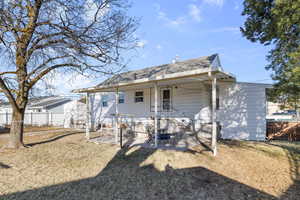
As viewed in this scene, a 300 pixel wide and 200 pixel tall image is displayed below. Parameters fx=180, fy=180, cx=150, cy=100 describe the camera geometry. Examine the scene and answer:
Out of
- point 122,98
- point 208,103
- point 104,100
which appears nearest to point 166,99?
point 208,103

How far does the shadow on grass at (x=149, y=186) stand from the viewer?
3.57 m

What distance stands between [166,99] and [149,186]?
6919mm

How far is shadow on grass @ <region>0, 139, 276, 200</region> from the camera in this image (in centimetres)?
357

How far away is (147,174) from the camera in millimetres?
4637

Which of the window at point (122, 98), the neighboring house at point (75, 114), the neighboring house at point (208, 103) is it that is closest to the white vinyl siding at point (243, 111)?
the neighboring house at point (208, 103)

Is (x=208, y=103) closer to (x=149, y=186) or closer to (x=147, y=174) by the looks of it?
(x=147, y=174)

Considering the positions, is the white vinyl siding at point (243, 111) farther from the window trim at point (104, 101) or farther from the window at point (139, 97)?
the window trim at point (104, 101)

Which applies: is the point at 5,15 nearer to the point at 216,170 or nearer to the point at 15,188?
the point at 15,188

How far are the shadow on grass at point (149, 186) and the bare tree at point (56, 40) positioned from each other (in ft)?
13.8

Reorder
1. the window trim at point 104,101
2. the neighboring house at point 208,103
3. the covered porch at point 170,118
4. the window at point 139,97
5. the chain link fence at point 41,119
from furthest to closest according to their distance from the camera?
the chain link fence at point 41,119 → the window trim at point 104,101 → the window at point 139,97 → the neighboring house at point 208,103 → the covered porch at point 170,118

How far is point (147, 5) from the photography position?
7836 mm

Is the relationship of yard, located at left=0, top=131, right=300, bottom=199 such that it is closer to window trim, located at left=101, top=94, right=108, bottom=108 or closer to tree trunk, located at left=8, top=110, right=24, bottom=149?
tree trunk, located at left=8, top=110, right=24, bottom=149

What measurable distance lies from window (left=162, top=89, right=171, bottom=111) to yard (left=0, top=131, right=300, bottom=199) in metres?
4.24

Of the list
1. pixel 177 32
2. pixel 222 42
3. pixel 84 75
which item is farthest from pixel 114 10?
pixel 222 42
